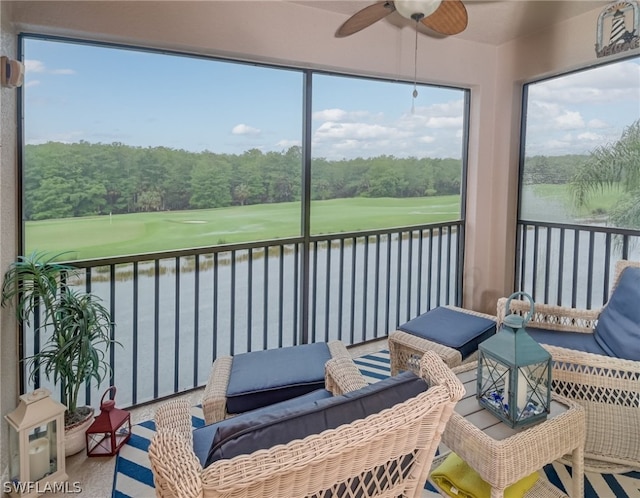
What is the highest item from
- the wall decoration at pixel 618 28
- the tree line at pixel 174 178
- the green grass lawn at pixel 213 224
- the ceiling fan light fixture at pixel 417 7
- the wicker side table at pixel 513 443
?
the wall decoration at pixel 618 28

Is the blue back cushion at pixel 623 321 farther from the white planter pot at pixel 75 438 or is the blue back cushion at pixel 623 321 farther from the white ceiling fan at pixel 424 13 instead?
the white planter pot at pixel 75 438

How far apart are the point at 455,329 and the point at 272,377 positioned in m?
1.29

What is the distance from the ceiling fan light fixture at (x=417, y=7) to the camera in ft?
6.85

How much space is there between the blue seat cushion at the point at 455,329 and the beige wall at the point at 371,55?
1.33m

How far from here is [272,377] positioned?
2211mm

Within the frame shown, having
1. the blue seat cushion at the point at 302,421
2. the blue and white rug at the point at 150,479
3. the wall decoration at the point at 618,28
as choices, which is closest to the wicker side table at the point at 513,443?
the blue and white rug at the point at 150,479

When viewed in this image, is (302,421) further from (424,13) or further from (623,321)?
(623,321)

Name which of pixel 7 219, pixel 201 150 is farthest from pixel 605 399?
pixel 7 219

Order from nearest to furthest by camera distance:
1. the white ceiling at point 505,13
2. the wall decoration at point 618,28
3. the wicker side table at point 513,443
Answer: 1. the wicker side table at point 513,443
2. the wall decoration at point 618,28
3. the white ceiling at point 505,13

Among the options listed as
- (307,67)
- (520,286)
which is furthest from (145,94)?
(520,286)

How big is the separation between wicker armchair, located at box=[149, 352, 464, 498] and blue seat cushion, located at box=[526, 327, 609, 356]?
1.62 meters

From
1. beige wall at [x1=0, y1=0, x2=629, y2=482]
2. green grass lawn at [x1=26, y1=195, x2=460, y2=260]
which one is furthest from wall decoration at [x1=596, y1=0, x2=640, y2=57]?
green grass lawn at [x1=26, y1=195, x2=460, y2=260]

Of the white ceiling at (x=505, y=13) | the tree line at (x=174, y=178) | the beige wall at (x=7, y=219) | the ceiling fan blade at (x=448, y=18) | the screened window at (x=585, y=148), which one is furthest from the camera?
the screened window at (x=585, y=148)

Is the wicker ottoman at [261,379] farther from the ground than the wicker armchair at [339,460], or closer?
closer
